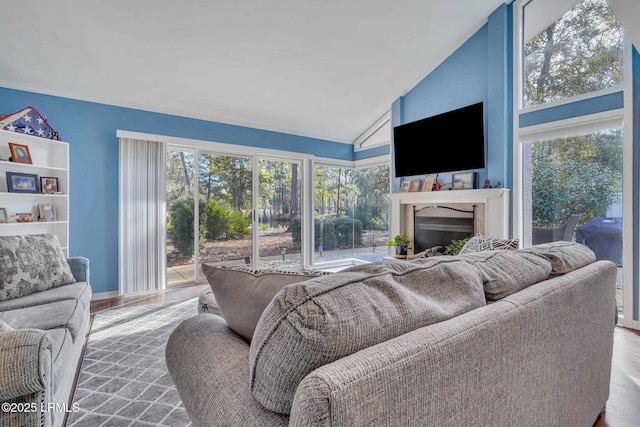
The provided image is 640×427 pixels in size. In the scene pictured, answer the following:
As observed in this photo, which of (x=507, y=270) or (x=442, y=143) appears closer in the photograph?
(x=507, y=270)

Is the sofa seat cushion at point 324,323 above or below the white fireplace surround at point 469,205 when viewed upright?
below

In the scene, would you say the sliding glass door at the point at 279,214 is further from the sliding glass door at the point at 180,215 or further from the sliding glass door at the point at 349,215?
the sliding glass door at the point at 180,215

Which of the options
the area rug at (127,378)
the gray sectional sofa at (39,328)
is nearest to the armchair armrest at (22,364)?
the gray sectional sofa at (39,328)

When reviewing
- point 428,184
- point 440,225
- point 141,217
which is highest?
point 428,184

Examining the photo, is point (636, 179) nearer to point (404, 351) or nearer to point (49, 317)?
point (404, 351)

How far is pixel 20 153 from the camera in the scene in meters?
2.94

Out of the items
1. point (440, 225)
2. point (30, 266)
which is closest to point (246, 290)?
point (30, 266)

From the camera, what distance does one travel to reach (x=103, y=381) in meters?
1.87

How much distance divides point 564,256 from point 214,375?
142 cm

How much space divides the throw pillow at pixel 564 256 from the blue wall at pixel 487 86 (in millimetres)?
2272

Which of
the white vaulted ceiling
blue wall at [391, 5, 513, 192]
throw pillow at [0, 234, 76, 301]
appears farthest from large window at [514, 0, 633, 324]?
throw pillow at [0, 234, 76, 301]

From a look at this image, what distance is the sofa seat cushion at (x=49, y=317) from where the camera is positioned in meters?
1.62

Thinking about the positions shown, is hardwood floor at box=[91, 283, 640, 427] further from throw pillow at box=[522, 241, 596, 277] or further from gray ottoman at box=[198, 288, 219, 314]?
gray ottoman at box=[198, 288, 219, 314]

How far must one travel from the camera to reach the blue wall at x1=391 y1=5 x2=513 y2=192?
11.5 ft
